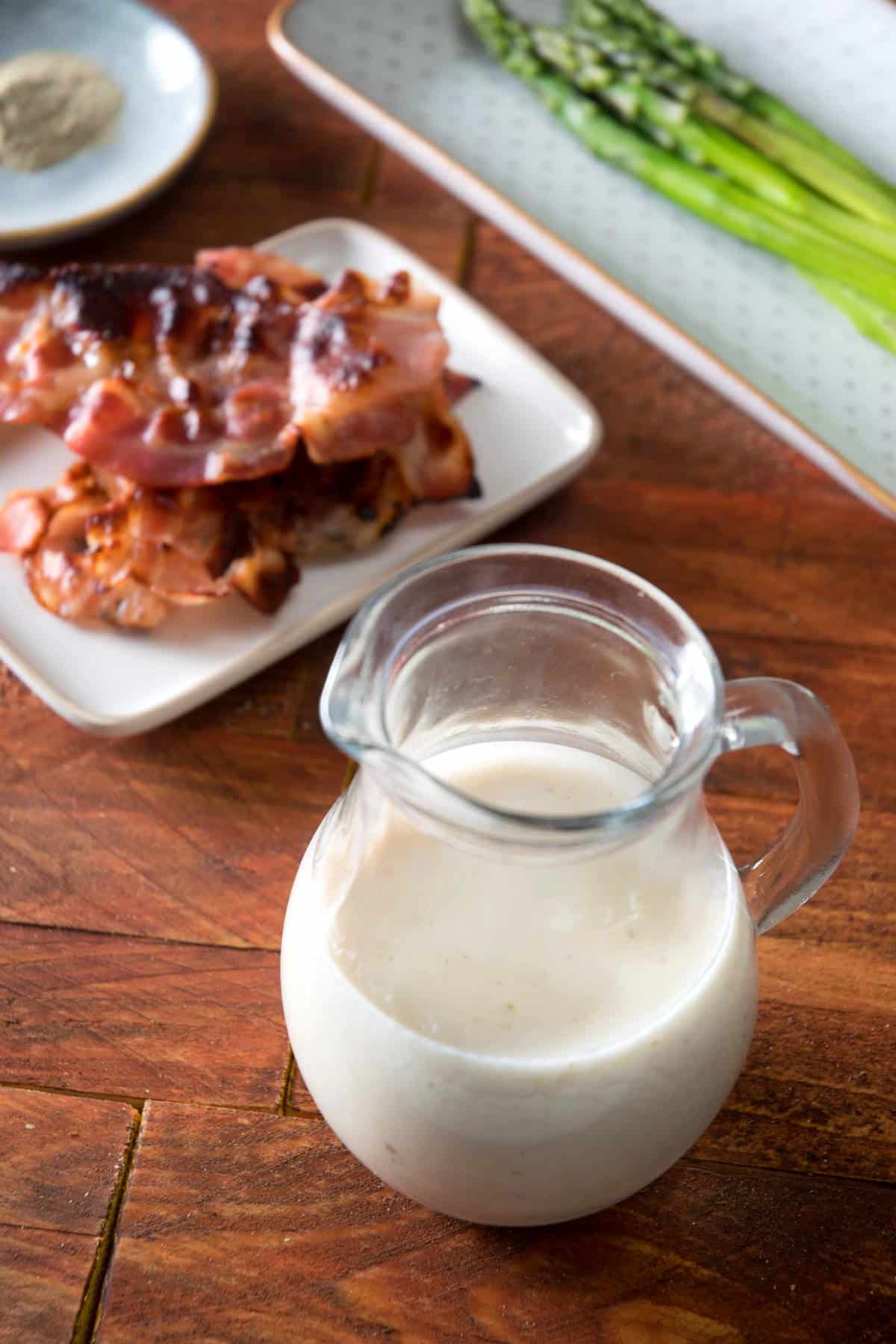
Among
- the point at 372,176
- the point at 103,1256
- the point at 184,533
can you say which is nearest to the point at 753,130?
the point at 372,176

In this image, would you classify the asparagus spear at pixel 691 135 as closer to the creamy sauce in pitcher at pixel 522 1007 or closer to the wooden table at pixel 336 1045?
the wooden table at pixel 336 1045

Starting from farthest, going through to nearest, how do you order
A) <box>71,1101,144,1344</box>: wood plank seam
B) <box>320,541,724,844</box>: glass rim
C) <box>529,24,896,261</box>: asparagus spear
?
<box>529,24,896,261</box>: asparagus spear, <box>71,1101,144,1344</box>: wood plank seam, <box>320,541,724,844</box>: glass rim

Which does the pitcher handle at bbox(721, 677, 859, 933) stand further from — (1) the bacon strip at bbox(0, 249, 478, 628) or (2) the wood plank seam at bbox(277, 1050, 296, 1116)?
(1) the bacon strip at bbox(0, 249, 478, 628)

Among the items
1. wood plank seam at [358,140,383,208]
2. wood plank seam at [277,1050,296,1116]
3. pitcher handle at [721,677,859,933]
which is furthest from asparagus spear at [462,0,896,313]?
wood plank seam at [277,1050,296,1116]

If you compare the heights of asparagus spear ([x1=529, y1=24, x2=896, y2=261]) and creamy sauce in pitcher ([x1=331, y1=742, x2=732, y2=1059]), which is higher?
asparagus spear ([x1=529, y1=24, x2=896, y2=261])

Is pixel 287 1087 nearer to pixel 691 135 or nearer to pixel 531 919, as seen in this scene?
pixel 531 919

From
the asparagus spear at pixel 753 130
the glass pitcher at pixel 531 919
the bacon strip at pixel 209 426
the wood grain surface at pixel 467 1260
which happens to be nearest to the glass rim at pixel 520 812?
the glass pitcher at pixel 531 919

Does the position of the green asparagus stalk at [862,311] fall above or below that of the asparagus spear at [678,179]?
below

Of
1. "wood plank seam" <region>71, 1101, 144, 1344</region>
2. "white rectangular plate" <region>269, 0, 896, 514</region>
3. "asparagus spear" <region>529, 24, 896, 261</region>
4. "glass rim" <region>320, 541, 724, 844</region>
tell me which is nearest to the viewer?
"glass rim" <region>320, 541, 724, 844</region>
